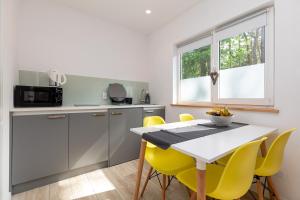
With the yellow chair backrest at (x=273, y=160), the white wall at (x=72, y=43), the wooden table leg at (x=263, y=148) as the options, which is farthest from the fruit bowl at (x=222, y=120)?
the white wall at (x=72, y=43)

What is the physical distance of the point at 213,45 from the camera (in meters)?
2.26

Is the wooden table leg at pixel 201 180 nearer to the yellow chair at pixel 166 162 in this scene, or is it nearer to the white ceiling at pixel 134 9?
the yellow chair at pixel 166 162

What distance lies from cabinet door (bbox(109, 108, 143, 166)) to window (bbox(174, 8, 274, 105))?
101cm

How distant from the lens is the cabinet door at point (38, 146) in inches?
64.6

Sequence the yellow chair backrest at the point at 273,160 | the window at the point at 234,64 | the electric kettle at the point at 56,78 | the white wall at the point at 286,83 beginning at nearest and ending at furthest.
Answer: the yellow chair backrest at the point at 273,160, the white wall at the point at 286,83, the window at the point at 234,64, the electric kettle at the point at 56,78

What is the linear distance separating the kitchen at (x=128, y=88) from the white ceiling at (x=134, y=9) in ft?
0.06

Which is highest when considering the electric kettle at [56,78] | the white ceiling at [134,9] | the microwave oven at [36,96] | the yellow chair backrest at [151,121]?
the white ceiling at [134,9]

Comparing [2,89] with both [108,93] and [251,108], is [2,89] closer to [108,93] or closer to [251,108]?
[108,93]

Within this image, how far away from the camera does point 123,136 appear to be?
2479 mm

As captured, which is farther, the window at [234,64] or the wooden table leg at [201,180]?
the window at [234,64]

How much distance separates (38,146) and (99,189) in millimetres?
863

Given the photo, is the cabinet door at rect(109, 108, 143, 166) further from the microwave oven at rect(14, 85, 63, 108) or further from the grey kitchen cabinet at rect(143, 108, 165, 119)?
the microwave oven at rect(14, 85, 63, 108)

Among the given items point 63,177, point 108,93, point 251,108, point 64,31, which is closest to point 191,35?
point 251,108

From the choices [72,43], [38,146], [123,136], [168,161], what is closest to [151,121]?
[168,161]
